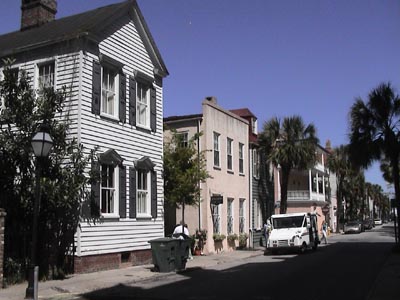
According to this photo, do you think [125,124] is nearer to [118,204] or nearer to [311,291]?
[118,204]

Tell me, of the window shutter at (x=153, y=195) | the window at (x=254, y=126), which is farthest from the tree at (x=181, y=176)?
the window at (x=254, y=126)

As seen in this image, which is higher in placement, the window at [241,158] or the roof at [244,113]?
the roof at [244,113]

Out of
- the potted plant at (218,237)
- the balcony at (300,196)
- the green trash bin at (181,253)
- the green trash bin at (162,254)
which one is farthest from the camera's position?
the balcony at (300,196)

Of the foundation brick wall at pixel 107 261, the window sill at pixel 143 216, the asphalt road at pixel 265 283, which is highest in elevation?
the window sill at pixel 143 216

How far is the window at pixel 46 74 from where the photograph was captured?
18.1 metres

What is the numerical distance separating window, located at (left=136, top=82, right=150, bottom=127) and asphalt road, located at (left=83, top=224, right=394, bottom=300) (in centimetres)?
619

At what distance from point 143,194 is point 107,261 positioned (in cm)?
350

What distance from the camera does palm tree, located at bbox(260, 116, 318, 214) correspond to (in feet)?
115

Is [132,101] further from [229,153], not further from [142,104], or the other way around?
[229,153]

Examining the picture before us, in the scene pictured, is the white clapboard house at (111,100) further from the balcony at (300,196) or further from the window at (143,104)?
the balcony at (300,196)

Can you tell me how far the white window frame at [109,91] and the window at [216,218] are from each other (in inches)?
381

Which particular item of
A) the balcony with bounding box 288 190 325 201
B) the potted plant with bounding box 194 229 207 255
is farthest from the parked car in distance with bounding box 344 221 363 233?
the potted plant with bounding box 194 229 207 255

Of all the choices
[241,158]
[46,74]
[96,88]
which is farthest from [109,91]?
[241,158]

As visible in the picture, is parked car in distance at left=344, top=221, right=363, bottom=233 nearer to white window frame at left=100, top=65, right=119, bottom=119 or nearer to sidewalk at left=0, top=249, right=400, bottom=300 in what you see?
sidewalk at left=0, top=249, right=400, bottom=300
